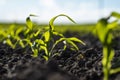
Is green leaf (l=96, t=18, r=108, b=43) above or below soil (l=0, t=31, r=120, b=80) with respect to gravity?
above

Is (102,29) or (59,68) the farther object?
(59,68)

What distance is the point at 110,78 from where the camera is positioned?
270 centimetres

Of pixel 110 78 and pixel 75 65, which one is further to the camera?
pixel 75 65

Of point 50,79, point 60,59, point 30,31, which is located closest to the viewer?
point 50,79

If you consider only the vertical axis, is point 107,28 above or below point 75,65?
above

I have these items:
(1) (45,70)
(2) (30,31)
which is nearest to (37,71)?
(1) (45,70)

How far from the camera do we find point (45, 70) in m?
2.42

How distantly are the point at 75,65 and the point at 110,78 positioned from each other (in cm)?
68

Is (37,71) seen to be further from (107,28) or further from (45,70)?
(107,28)

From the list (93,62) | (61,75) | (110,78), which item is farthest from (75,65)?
(61,75)

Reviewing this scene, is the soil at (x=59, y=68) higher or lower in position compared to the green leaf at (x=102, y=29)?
lower

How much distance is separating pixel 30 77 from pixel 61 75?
0.67 ft

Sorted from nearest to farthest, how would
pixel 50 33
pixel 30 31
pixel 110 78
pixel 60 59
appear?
pixel 110 78, pixel 50 33, pixel 60 59, pixel 30 31

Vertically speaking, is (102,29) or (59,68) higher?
(102,29)
